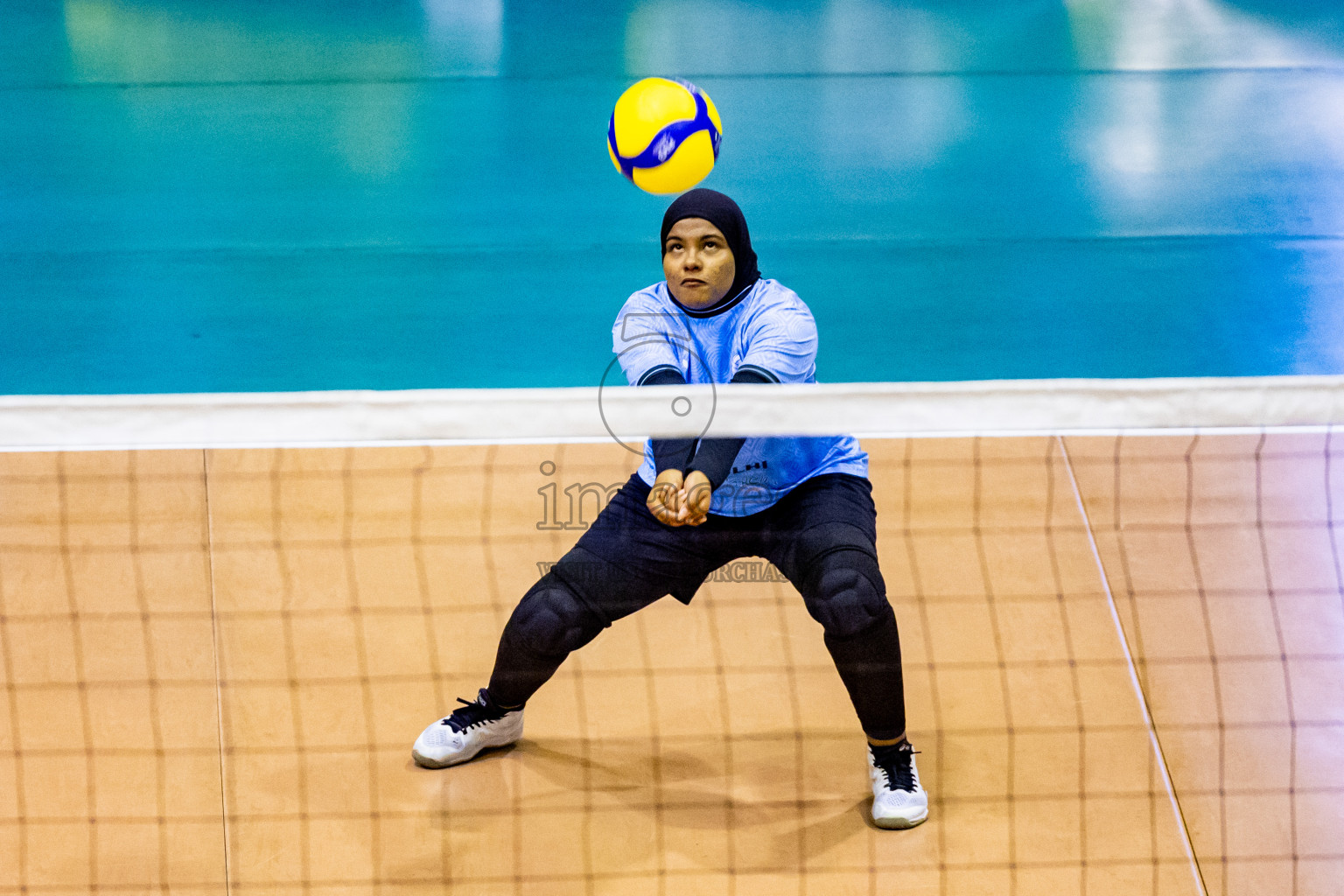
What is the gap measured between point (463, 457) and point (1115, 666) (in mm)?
2320

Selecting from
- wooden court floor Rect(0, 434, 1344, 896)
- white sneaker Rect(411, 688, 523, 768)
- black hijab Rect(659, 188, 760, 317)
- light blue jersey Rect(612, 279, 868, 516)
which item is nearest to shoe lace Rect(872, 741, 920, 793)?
wooden court floor Rect(0, 434, 1344, 896)

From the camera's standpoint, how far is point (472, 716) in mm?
3098

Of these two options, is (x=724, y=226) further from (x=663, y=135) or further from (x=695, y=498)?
(x=663, y=135)

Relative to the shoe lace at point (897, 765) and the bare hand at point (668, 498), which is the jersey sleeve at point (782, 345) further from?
the shoe lace at point (897, 765)

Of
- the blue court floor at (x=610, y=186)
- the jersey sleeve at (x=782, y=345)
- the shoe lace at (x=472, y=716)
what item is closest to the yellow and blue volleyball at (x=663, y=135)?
the blue court floor at (x=610, y=186)

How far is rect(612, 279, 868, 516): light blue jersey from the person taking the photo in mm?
2791

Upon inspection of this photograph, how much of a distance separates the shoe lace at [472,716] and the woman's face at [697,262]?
1204 millimetres

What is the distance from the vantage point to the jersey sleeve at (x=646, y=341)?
111 inches

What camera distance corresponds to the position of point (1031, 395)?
2.47m

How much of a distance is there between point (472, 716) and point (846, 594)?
3.64ft

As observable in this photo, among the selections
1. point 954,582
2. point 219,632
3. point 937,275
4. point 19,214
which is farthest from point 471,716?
point 19,214

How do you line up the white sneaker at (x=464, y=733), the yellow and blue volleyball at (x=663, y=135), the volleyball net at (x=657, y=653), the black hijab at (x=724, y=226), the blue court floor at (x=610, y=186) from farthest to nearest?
the blue court floor at (x=610, y=186) < the yellow and blue volleyball at (x=663, y=135) < the white sneaker at (x=464, y=733) < the black hijab at (x=724, y=226) < the volleyball net at (x=657, y=653)

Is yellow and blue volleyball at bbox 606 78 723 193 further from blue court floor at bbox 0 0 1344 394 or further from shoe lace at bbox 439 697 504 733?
shoe lace at bbox 439 697 504 733

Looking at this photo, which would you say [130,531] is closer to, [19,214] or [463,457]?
[463,457]
